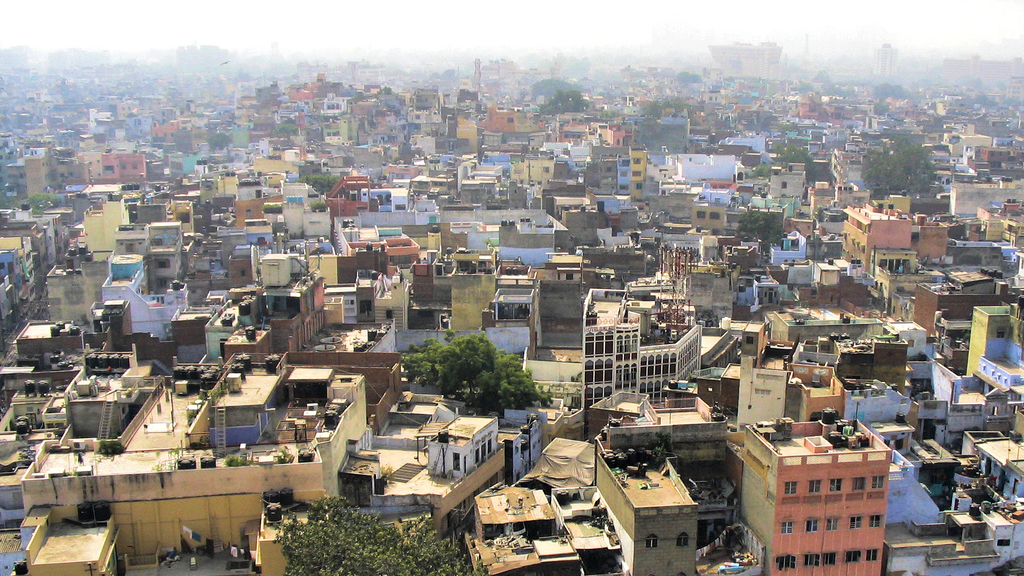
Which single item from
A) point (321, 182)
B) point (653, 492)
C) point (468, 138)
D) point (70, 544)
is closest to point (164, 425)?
point (70, 544)

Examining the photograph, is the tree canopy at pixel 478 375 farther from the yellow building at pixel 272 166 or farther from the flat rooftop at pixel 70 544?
the yellow building at pixel 272 166

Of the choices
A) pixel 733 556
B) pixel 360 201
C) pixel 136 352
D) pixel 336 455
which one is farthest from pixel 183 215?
pixel 733 556

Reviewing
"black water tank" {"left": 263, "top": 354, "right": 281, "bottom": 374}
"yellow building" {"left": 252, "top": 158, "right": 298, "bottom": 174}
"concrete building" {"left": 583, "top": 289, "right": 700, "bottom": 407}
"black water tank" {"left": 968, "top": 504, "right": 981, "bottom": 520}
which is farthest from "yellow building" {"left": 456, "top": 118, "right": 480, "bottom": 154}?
"black water tank" {"left": 968, "top": 504, "right": 981, "bottom": 520}

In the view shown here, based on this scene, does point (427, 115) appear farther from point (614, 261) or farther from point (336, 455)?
point (336, 455)

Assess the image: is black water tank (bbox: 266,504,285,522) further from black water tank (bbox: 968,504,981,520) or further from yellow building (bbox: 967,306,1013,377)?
yellow building (bbox: 967,306,1013,377)

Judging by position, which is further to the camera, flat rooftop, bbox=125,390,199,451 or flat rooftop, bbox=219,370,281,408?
flat rooftop, bbox=219,370,281,408

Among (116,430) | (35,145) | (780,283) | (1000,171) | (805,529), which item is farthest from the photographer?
(35,145)
